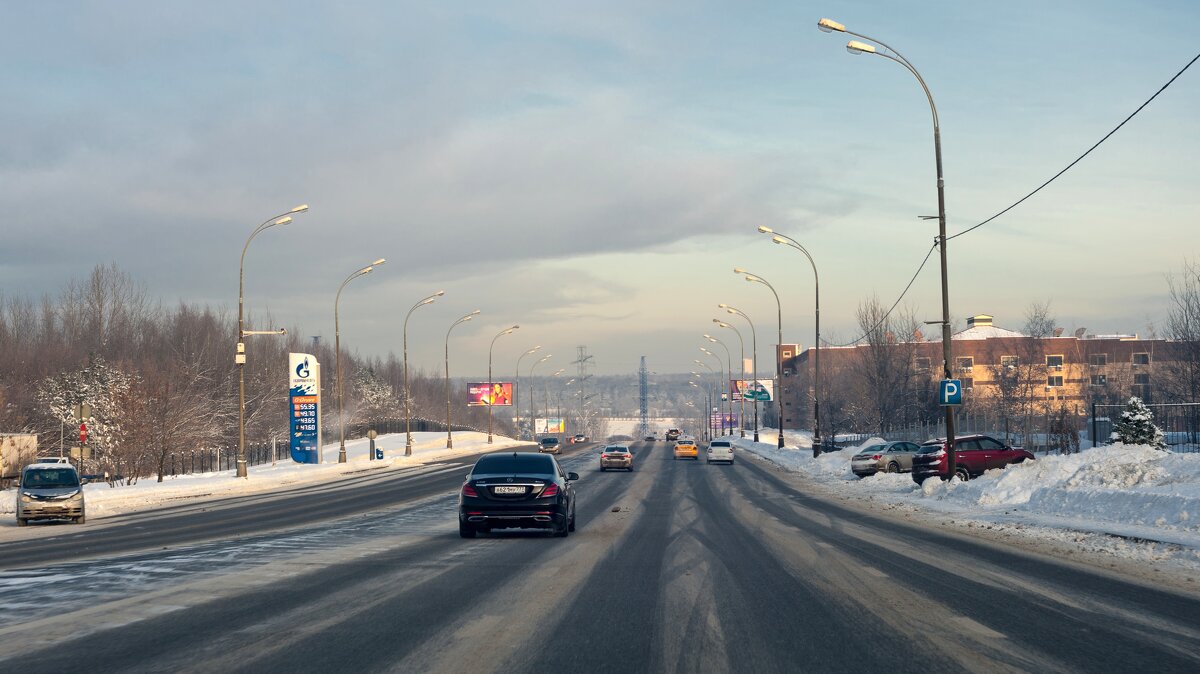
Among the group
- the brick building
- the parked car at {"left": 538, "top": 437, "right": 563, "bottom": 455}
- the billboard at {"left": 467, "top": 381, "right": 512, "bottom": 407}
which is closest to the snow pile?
the parked car at {"left": 538, "top": 437, "right": 563, "bottom": 455}

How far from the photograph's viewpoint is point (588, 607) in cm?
1102

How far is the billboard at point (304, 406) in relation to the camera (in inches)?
2347

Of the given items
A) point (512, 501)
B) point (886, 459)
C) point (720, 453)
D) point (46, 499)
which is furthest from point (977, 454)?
point (46, 499)

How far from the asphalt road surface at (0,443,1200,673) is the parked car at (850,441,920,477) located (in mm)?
22555

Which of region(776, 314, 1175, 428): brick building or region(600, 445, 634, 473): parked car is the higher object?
region(776, 314, 1175, 428): brick building

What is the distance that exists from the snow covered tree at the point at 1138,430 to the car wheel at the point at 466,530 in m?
25.1

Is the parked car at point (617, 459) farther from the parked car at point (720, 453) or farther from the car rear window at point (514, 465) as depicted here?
the car rear window at point (514, 465)

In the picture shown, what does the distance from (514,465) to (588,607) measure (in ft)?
30.3

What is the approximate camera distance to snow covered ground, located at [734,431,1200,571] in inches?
679

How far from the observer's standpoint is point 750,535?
20.0m

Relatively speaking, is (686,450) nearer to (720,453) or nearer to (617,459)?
(720,453)

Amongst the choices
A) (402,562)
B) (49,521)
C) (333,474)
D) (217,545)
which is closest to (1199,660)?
(402,562)

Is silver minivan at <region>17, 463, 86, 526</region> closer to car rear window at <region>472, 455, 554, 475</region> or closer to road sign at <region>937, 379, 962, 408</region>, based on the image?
car rear window at <region>472, 455, 554, 475</region>

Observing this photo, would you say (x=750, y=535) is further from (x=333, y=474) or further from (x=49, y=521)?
(x=333, y=474)
